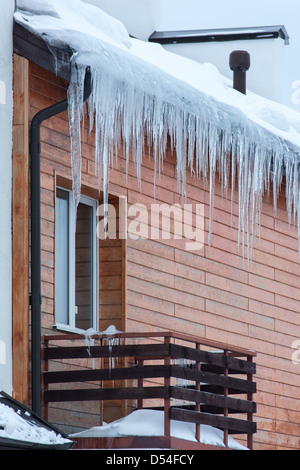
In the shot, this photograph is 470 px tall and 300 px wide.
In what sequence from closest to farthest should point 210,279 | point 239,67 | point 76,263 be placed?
point 76,263, point 210,279, point 239,67

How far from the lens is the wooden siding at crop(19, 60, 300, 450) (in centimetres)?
1065

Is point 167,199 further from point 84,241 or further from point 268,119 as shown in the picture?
point 268,119

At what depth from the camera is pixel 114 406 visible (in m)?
11.4

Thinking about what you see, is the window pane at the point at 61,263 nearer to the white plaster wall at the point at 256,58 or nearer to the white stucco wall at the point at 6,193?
the white stucco wall at the point at 6,193

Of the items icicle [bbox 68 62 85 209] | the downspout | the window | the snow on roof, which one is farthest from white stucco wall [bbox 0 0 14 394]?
the window

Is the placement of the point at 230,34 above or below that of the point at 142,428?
above

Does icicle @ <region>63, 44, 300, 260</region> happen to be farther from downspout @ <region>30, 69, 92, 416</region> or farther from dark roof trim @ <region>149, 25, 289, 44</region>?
dark roof trim @ <region>149, 25, 289, 44</region>

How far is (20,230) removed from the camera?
973cm

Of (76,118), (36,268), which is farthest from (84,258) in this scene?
(36,268)

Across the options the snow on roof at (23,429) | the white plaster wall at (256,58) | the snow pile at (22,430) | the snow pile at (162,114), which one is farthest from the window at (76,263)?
the white plaster wall at (256,58)

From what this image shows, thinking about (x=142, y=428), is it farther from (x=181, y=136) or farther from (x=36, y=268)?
(x=181, y=136)

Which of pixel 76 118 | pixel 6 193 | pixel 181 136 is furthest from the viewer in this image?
pixel 181 136

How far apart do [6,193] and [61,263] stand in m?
1.38

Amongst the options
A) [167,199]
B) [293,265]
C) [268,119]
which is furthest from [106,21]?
[293,265]
